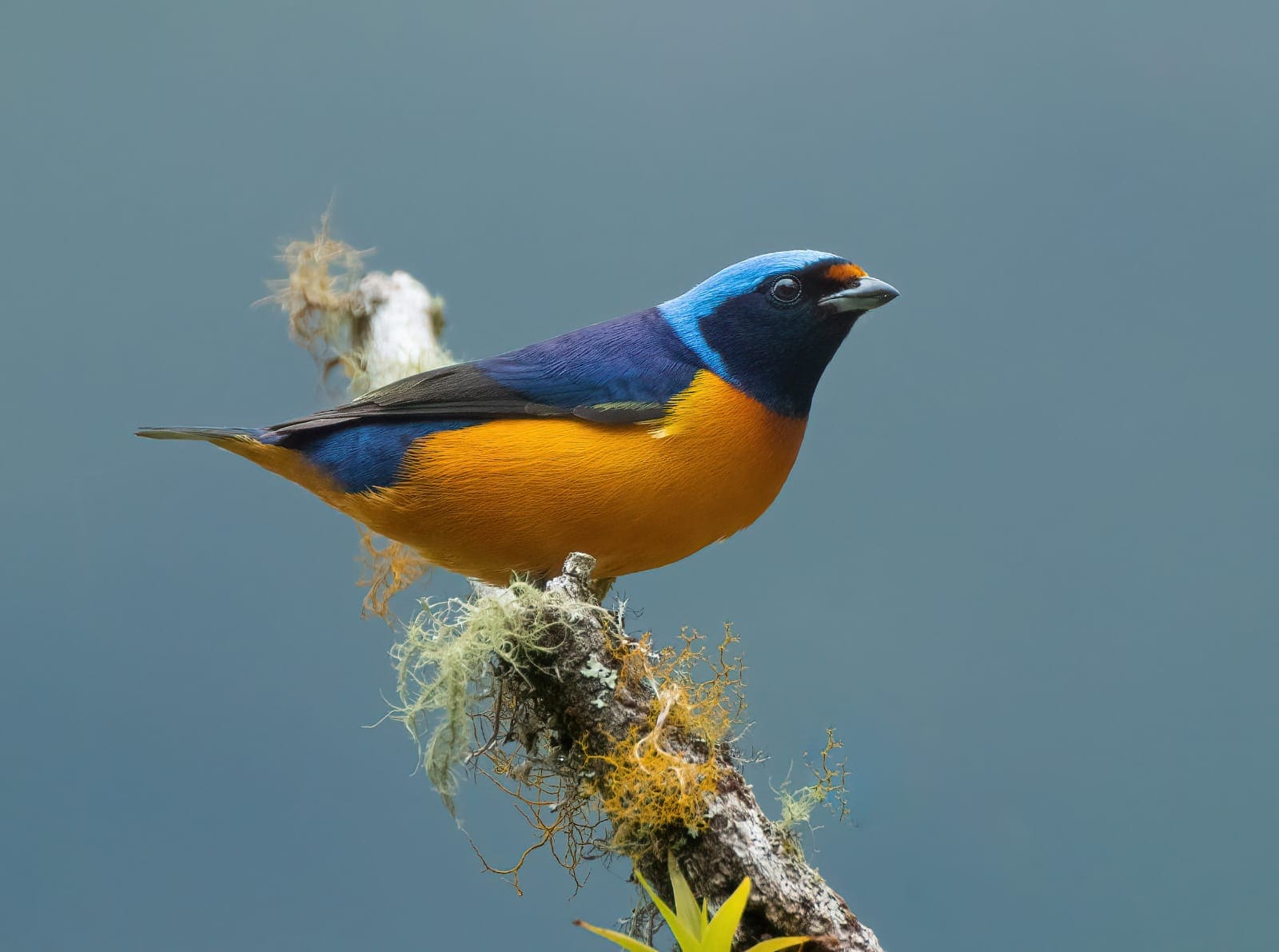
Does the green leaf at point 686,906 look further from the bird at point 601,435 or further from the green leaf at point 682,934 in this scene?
the bird at point 601,435

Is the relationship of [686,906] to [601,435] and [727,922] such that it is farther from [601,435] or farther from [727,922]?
[601,435]

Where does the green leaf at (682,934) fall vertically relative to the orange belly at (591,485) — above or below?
below

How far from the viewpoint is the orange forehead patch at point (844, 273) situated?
333 centimetres

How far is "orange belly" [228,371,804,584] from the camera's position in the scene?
10.2ft

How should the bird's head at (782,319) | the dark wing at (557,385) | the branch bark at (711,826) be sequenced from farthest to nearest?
the bird's head at (782,319)
the dark wing at (557,385)
the branch bark at (711,826)

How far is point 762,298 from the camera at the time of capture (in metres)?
3.33

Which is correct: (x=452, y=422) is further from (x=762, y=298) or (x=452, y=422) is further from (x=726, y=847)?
(x=726, y=847)

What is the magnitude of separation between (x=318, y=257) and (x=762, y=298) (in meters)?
2.60

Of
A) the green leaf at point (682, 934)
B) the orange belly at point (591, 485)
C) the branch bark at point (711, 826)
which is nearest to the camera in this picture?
the green leaf at point (682, 934)

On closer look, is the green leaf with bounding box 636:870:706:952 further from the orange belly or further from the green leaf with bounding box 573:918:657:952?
the orange belly

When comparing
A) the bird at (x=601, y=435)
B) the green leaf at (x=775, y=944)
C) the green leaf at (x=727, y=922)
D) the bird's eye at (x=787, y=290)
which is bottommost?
the green leaf at (x=775, y=944)

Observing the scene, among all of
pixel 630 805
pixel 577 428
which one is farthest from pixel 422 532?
pixel 630 805

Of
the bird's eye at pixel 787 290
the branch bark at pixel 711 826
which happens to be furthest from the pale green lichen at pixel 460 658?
the bird's eye at pixel 787 290

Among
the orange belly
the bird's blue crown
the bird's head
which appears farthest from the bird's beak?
the orange belly
